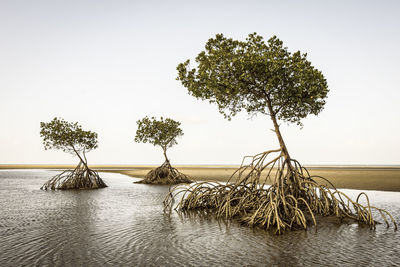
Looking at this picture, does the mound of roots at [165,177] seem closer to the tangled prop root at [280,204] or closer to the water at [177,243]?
the tangled prop root at [280,204]

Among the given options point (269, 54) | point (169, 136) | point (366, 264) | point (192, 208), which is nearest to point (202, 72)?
point (269, 54)

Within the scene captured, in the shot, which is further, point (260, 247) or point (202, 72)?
point (202, 72)

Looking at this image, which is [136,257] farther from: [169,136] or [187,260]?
[169,136]

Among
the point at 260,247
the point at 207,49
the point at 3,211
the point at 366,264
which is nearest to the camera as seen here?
the point at 366,264

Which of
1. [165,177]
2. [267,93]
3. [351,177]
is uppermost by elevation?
[267,93]

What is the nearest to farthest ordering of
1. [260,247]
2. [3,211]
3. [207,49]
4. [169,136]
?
[260,247]
[207,49]
[3,211]
[169,136]

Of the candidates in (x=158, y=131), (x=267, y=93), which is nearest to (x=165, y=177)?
(x=158, y=131)

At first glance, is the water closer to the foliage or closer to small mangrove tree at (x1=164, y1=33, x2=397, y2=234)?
small mangrove tree at (x1=164, y1=33, x2=397, y2=234)

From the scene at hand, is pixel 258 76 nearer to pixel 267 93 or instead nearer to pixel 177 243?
pixel 267 93

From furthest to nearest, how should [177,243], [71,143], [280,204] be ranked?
[71,143] → [280,204] → [177,243]

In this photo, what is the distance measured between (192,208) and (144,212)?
2478 mm

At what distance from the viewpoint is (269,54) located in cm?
1197

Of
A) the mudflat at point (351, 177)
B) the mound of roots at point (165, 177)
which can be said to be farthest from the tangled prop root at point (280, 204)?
the mound of roots at point (165, 177)

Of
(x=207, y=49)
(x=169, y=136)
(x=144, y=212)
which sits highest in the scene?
(x=207, y=49)
